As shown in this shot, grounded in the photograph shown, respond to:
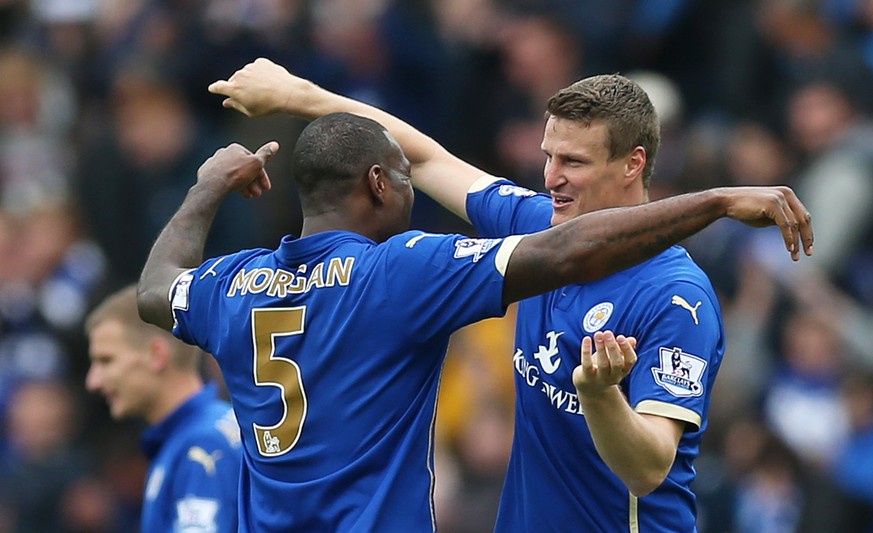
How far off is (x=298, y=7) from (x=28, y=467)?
448 centimetres

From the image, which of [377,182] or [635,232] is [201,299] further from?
[635,232]

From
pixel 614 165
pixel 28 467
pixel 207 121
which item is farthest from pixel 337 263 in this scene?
pixel 207 121

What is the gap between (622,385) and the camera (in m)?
5.78

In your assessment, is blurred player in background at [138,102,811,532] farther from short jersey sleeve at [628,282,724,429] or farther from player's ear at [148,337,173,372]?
player's ear at [148,337,173,372]

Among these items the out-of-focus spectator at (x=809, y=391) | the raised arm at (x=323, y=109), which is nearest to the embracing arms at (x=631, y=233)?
the raised arm at (x=323, y=109)

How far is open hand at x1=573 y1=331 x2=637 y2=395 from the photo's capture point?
5.03 m

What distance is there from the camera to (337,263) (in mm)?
5500

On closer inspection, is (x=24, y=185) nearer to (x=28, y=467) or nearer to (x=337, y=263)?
(x=28, y=467)

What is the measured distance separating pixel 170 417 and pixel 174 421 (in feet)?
0.09

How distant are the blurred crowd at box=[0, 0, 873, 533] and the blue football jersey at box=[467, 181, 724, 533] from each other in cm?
439

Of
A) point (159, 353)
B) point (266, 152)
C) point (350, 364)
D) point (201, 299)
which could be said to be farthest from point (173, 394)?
point (350, 364)

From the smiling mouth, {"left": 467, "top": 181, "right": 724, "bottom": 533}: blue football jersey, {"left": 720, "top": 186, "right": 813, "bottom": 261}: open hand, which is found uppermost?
{"left": 720, "top": 186, "right": 813, "bottom": 261}: open hand

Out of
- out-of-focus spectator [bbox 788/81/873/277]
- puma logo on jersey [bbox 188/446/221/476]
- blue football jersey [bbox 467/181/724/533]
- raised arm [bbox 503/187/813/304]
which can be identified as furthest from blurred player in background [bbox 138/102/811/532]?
out-of-focus spectator [bbox 788/81/873/277]

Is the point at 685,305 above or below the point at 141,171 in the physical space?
above
